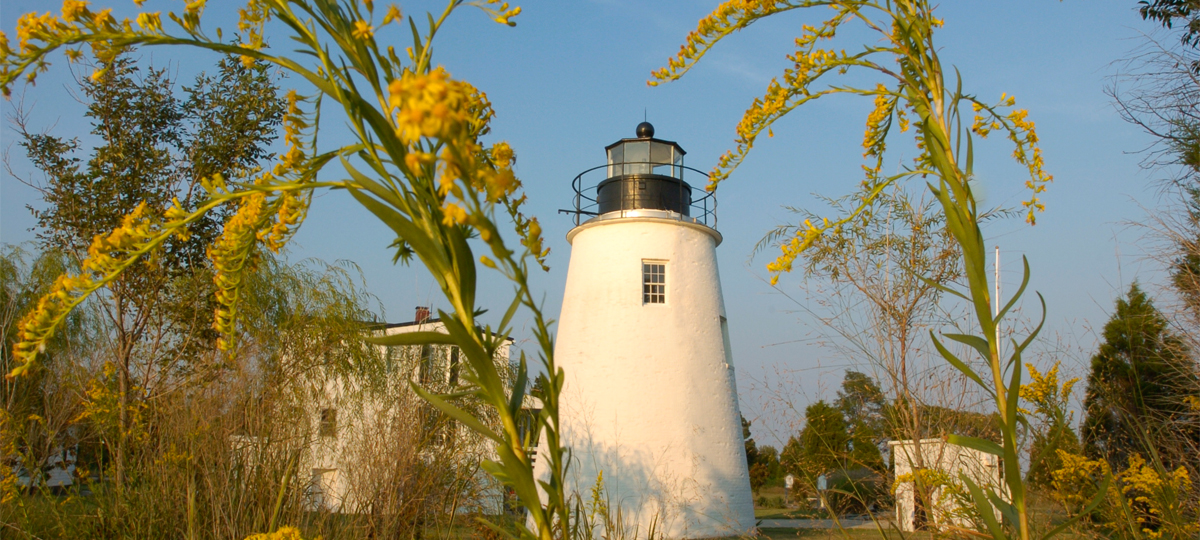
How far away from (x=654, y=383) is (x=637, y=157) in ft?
12.4

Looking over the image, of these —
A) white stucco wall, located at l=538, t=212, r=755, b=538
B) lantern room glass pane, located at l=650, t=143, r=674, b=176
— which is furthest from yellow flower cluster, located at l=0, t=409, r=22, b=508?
lantern room glass pane, located at l=650, t=143, r=674, b=176

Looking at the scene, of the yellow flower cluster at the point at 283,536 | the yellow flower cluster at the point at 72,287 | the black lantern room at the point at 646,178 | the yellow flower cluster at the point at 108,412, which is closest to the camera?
the yellow flower cluster at the point at 72,287

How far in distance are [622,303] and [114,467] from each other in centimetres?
714

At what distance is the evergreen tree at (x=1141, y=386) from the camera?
503 centimetres

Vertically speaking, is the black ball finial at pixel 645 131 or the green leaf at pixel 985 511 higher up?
the black ball finial at pixel 645 131

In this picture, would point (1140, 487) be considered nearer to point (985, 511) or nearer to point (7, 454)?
point (985, 511)

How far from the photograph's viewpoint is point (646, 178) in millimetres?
11453

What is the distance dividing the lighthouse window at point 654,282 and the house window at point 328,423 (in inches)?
189

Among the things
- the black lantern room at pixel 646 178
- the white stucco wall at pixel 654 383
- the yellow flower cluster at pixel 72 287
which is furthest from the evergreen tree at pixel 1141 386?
the black lantern room at pixel 646 178

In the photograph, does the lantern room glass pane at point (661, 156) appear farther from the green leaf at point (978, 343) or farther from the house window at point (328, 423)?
the green leaf at point (978, 343)

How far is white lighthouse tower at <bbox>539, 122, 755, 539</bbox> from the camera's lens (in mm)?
9969

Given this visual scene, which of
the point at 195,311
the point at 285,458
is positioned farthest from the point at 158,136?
the point at 285,458

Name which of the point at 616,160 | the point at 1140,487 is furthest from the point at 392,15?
the point at 616,160

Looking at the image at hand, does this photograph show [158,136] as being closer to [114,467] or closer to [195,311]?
[195,311]
